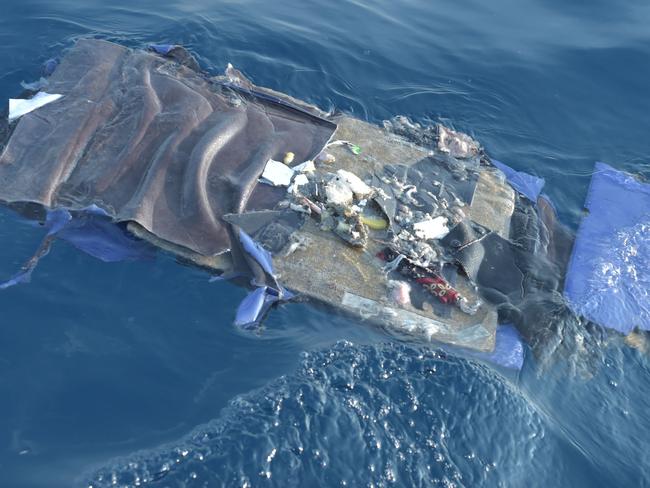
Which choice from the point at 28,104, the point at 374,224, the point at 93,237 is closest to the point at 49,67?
the point at 28,104

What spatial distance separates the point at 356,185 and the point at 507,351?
6.66 ft

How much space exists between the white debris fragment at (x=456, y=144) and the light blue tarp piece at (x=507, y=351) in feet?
7.19

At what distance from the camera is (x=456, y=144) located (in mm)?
6914

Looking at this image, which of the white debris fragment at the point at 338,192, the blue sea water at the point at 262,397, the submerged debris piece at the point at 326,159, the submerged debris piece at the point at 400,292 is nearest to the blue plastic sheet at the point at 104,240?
the blue sea water at the point at 262,397

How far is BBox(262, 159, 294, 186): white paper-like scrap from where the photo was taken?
5.81 meters

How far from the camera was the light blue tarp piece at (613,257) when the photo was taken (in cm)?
558

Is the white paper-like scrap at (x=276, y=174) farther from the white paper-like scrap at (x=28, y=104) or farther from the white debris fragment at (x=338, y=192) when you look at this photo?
the white paper-like scrap at (x=28, y=104)

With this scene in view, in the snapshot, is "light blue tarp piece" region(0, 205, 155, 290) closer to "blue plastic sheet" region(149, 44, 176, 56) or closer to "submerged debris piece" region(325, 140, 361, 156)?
"submerged debris piece" region(325, 140, 361, 156)

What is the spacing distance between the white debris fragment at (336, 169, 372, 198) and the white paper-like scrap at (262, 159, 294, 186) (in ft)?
1.60

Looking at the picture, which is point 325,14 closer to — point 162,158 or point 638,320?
point 162,158

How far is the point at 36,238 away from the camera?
5.52 m

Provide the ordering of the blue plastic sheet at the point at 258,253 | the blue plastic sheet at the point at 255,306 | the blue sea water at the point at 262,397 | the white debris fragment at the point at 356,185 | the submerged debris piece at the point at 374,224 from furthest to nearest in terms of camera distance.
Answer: the white debris fragment at the point at 356,185 → the submerged debris piece at the point at 374,224 → the blue plastic sheet at the point at 258,253 → the blue plastic sheet at the point at 255,306 → the blue sea water at the point at 262,397

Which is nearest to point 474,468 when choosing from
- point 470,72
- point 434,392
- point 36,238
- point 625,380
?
point 434,392

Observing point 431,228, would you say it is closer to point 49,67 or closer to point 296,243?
point 296,243
